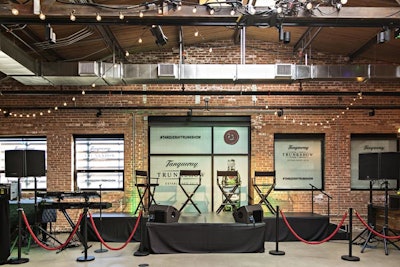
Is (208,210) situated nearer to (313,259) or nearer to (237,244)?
(237,244)

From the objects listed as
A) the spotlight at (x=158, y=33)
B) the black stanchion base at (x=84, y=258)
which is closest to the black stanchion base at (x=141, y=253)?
the black stanchion base at (x=84, y=258)

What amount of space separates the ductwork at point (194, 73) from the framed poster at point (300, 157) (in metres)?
2.37

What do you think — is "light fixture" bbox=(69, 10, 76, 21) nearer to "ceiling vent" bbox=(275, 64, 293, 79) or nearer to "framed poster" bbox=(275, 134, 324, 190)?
"ceiling vent" bbox=(275, 64, 293, 79)

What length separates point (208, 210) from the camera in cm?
1049

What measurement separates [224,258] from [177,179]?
3.57 metres

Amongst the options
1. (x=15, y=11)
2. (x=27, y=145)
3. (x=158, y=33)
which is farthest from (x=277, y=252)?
(x=27, y=145)

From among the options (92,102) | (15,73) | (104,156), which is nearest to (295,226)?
(104,156)

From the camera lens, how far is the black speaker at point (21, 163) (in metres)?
7.12

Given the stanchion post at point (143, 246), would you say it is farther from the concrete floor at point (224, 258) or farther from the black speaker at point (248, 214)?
the black speaker at point (248, 214)

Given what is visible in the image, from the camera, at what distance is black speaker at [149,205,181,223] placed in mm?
7641

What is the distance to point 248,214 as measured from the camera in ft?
25.3

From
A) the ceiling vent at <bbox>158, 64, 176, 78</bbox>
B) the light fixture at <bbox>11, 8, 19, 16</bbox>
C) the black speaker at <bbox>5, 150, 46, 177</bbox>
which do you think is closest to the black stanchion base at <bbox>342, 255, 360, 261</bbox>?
the ceiling vent at <bbox>158, 64, 176, 78</bbox>

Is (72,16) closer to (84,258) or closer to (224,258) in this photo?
(84,258)

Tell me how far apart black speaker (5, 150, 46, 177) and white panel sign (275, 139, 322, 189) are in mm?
5663
